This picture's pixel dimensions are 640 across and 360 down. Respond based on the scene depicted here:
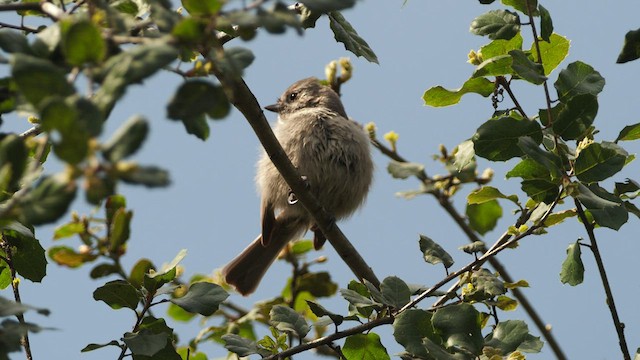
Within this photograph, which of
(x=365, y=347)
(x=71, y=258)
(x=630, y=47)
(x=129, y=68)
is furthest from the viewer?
(x=365, y=347)

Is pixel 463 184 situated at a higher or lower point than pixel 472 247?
higher

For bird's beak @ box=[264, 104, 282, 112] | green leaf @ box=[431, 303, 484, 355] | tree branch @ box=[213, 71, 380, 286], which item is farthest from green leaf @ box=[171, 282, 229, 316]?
bird's beak @ box=[264, 104, 282, 112]

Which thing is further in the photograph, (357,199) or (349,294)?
(357,199)

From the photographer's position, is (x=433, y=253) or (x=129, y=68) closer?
(x=129, y=68)

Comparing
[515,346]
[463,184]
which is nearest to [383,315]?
[515,346]

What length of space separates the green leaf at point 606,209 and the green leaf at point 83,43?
5.42 ft

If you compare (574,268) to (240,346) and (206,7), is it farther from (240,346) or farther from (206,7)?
(206,7)

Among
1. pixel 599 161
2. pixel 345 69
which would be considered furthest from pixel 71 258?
pixel 345 69

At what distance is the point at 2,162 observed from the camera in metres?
1.41

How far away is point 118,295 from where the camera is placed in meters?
2.68

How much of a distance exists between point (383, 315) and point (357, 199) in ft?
9.83

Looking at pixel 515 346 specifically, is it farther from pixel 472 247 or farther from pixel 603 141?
pixel 603 141

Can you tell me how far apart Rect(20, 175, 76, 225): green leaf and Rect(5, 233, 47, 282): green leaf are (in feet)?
5.48

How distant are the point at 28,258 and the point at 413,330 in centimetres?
136
